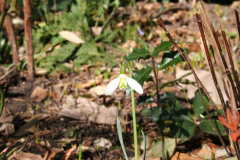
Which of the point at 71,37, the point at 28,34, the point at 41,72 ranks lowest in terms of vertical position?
the point at 41,72

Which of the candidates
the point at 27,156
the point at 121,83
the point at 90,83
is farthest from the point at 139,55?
the point at 90,83

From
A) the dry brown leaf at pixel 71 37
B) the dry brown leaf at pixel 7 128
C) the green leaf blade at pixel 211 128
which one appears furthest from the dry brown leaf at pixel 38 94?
the green leaf blade at pixel 211 128

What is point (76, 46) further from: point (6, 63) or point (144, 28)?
point (144, 28)

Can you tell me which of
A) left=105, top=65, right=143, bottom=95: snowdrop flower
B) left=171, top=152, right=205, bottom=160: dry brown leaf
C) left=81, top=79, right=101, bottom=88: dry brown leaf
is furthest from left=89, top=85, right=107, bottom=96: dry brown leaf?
left=105, top=65, right=143, bottom=95: snowdrop flower

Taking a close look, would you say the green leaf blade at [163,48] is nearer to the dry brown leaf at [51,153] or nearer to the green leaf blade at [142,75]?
the green leaf blade at [142,75]

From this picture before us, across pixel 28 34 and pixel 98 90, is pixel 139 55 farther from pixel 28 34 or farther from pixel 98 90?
pixel 28 34

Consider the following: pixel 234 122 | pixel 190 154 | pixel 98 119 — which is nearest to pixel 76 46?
pixel 98 119

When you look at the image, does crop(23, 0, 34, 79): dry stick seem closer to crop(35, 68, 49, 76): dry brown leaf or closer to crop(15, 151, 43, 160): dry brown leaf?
crop(35, 68, 49, 76): dry brown leaf
